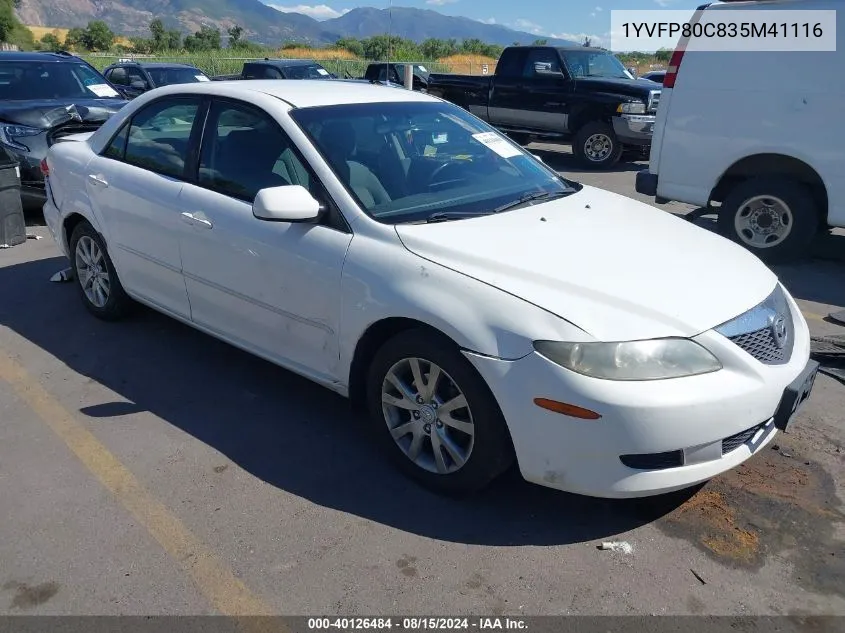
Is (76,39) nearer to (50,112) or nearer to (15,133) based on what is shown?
(50,112)

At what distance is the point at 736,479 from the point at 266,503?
6.93ft

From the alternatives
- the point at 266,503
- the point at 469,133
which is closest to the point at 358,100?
the point at 469,133

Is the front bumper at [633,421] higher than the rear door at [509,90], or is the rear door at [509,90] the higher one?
the rear door at [509,90]

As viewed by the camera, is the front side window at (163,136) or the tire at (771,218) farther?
the tire at (771,218)

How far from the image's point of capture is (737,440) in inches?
113

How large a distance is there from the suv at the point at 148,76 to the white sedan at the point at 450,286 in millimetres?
11389

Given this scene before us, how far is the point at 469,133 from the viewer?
4.22 metres

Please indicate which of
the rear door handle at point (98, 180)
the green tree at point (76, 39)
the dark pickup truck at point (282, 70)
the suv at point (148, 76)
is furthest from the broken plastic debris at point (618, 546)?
the green tree at point (76, 39)

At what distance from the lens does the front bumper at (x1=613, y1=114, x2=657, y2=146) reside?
38.8 ft

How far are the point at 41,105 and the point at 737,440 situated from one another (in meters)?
8.33

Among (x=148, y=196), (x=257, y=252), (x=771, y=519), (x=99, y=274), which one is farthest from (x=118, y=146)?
(x=771, y=519)

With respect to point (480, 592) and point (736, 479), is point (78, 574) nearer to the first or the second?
point (480, 592)

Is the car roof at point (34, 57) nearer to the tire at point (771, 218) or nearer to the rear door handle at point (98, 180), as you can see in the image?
the rear door handle at point (98, 180)

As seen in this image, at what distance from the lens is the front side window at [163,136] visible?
4250 millimetres
